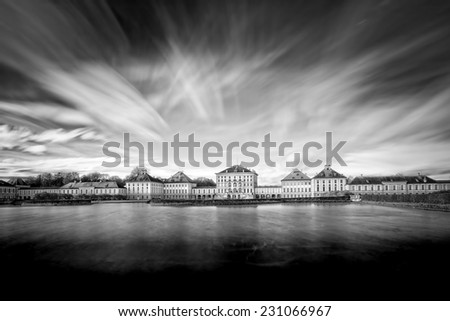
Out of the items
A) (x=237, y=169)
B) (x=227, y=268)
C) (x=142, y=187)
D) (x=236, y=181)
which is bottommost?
(x=142, y=187)

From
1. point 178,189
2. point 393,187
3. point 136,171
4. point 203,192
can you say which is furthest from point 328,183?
point 136,171

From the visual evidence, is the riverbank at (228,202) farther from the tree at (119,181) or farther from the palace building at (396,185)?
the tree at (119,181)

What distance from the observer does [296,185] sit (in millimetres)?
74750

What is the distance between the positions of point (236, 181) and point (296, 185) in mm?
19312

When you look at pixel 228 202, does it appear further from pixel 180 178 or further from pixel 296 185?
pixel 180 178

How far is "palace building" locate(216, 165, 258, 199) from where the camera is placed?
2835 inches

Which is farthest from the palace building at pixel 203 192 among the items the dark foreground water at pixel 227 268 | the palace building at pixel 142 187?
the dark foreground water at pixel 227 268

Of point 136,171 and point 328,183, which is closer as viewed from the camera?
point 328,183

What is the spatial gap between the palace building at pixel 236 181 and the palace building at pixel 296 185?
11.3m

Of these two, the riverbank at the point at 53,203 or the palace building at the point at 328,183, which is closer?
the riverbank at the point at 53,203

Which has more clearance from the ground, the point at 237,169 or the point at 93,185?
the point at 237,169

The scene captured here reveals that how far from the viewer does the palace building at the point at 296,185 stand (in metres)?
73.9

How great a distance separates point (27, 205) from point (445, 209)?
67.0 metres

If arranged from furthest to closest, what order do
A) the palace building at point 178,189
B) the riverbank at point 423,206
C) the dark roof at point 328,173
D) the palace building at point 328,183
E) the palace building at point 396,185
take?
the palace building at point 178,189 < the dark roof at point 328,173 < the palace building at point 328,183 < the palace building at point 396,185 < the riverbank at point 423,206
